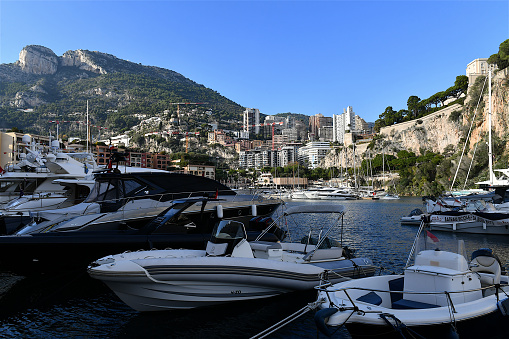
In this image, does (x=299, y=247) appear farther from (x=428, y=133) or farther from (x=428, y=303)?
(x=428, y=133)

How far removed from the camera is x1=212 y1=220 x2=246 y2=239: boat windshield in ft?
27.9

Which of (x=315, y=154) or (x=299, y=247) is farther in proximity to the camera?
(x=315, y=154)

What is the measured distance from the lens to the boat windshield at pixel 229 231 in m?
8.52

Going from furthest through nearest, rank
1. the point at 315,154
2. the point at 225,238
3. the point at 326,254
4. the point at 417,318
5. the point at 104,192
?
the point at 315,154
the point at 104,192
the point at 326,254
the point at 225,238
the point at 417,318

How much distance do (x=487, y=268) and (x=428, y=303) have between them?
2.00 m

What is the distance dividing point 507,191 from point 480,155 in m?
35.6

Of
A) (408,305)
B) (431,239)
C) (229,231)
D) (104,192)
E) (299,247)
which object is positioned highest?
(104,192)

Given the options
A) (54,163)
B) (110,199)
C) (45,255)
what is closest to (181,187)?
(110,199)

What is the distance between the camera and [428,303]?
5.79 meters

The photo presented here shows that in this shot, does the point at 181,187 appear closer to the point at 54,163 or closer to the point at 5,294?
the point at 5,294

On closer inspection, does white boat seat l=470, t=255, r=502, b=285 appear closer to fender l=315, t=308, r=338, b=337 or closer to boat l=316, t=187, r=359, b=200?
fender l=315, t=308, r=338, b=337

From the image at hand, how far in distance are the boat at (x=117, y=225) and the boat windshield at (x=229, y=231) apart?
1.90 metres

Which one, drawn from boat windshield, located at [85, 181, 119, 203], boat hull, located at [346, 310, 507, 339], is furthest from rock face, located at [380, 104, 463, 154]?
boat hull, located at [346, 310, 507, 339]

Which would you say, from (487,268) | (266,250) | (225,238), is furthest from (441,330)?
(266,250)
